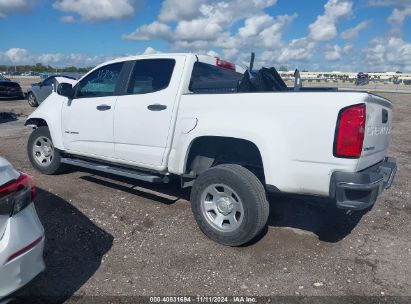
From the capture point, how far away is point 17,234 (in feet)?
7.77

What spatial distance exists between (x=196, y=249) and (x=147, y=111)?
1.71 metres

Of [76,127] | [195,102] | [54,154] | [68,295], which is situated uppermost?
[195,102]

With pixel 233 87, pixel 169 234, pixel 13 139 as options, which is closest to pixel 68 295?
pixel 169 234

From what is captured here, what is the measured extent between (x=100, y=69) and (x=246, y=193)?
2.95 meters

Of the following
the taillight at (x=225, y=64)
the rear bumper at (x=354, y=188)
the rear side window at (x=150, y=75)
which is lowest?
the rear bumper at (x=354, y=188)

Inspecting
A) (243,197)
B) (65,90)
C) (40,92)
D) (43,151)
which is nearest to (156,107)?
(243,197)

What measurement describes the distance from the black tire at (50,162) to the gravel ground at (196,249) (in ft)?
1.22

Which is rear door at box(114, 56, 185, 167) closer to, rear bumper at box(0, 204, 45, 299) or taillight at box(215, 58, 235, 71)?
taillight at box(215, 58, 235, 71)

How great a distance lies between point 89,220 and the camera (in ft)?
14.1

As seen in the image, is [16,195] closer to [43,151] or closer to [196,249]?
[196,249]

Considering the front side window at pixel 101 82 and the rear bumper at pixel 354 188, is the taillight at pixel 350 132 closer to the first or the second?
the rear bumper at pixel 354 188

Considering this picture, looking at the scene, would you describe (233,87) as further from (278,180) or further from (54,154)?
(54,154)

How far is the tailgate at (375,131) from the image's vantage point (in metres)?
3.18

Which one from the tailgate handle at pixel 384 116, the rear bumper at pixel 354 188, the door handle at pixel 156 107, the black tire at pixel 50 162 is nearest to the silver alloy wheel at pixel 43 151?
the black tire at pixel 50 162
